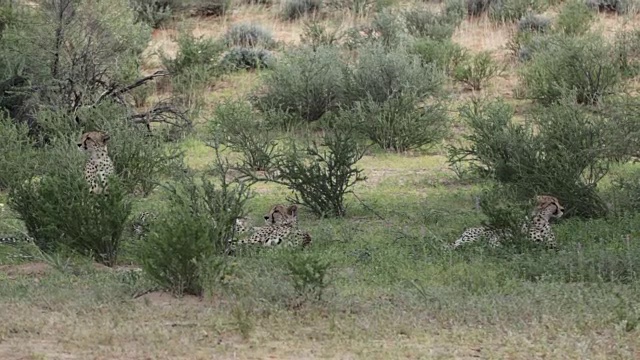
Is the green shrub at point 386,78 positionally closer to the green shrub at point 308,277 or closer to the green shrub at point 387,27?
the green shrub at point 387,27

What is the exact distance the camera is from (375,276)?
31.7ft

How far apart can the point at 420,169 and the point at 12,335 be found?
10405 mm

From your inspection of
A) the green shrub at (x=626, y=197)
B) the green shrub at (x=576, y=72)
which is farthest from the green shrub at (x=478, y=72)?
the green shrub at (x=626, y=197)

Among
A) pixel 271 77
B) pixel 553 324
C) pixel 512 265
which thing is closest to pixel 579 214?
pixel 512 265

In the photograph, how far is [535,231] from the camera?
1077 cm

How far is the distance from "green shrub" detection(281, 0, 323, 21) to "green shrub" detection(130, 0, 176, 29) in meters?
3.00

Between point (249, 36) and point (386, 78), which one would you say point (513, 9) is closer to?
point (249, 36)

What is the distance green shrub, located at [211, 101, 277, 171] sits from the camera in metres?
16.1

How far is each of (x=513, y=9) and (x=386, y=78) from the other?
8.34m

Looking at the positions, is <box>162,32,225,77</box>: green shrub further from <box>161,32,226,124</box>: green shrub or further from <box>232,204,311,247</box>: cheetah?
<box>232,204,311,247</box>: cheetah

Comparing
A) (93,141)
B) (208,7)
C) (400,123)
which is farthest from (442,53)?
(93,141)

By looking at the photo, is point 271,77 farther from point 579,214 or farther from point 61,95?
point 579,214

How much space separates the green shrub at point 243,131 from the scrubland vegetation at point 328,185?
78mm

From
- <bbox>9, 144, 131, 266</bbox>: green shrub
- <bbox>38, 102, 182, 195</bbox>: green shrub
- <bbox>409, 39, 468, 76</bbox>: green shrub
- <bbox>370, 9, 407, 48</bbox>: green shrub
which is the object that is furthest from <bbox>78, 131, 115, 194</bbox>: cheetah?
<bbox>370, 9, 407, 48</bbox>: green shrub
